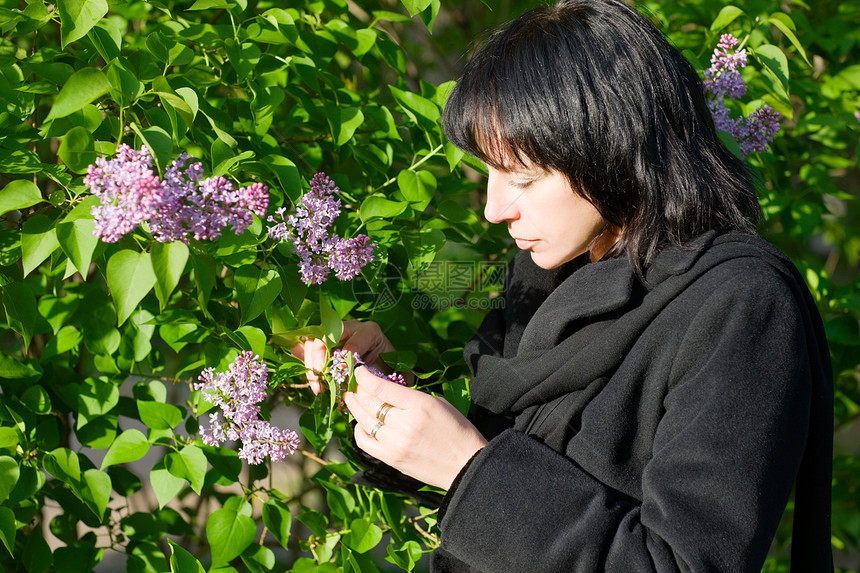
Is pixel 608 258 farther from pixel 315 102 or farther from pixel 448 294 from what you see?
pixel 315 102

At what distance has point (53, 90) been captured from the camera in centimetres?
100

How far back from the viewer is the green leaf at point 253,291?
0.94 metres

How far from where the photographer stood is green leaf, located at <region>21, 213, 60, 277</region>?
0.88 m

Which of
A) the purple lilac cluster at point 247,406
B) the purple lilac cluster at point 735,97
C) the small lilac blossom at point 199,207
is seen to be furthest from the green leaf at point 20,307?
the purple lilac cluster at point 735,97

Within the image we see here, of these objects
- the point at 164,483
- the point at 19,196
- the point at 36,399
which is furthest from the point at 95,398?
the point at 19,196

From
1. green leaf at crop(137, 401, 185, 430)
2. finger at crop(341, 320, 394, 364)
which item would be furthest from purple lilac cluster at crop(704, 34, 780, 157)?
green leaf at crop(137, 401, 185, 430)

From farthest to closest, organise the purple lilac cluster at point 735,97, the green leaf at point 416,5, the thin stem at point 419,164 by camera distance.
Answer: the purple lilac cluster at point 735,97 → the thin stem at point 419,164 → the green leaf at point 416,5

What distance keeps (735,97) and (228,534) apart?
1.09 m

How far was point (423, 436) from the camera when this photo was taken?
0.93 meters

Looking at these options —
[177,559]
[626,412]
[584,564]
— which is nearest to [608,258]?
[626,412]

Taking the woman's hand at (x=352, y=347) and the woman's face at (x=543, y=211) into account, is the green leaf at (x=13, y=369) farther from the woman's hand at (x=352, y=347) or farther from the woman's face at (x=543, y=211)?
the woman's face at (x=543, y=211)

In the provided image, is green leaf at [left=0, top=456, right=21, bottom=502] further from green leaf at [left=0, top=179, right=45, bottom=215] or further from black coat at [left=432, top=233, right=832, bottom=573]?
black coat at [left=432, top=233, right=832, bottom=573]

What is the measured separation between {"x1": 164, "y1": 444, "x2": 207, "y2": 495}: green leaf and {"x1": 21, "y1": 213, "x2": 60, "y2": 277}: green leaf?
35 cm

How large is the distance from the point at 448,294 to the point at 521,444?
0.56 metres
